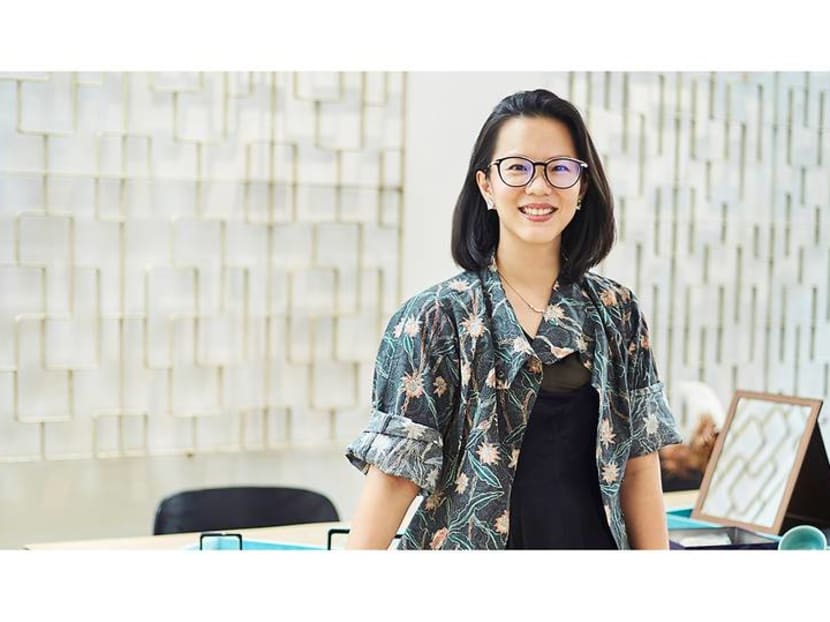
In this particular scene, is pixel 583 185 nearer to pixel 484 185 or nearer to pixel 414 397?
pixel 484 185

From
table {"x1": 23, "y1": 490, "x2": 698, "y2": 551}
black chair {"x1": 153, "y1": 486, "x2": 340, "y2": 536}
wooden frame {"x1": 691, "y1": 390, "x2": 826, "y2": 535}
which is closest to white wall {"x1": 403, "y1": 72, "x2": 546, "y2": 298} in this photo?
black chair {"x1": 153, "y1": 486, "x2": 340, "y2": 536}

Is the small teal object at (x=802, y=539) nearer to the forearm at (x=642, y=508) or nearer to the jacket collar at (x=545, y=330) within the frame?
the forearm at (x=642, y=508)

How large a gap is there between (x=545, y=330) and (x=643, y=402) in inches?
7.8

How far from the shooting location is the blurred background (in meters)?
3.22

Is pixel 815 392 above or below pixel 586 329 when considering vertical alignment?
below

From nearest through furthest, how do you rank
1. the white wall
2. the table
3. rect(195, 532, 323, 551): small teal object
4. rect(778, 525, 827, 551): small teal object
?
rect(195, 532, 323, 551): small teal object → rect(778, 525, 827, 551): small teal object → the table → the white wall

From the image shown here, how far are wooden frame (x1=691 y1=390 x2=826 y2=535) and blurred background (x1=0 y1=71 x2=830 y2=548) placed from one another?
4.52 feet

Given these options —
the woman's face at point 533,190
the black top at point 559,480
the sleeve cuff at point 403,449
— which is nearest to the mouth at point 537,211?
the woman's face at point 533,190

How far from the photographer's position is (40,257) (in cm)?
320

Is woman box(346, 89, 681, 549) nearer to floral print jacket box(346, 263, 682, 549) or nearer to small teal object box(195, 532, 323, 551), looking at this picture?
floral print jacket box(346, 263, 682, 549)
